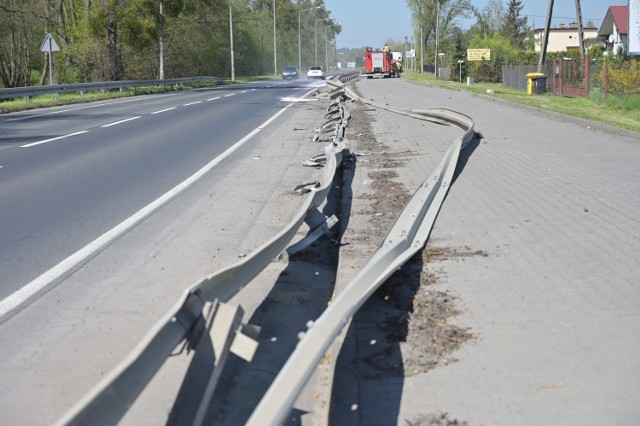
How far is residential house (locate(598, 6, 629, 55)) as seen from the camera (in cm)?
6942

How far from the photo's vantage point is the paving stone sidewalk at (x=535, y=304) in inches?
168

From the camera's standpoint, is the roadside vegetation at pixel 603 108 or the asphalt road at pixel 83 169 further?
the roadside vegetation at pixel 603 108

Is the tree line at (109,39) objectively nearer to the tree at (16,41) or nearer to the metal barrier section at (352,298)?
the tree at (16,41)

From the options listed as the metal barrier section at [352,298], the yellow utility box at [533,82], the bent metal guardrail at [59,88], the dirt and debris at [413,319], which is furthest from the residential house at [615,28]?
the dirt and debris at [413,319]

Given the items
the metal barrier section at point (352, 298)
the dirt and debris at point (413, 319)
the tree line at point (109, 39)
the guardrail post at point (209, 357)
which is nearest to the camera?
the metal barrier section at point (352, 298)

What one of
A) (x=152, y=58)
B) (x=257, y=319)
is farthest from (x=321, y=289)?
(x=152, y=58)

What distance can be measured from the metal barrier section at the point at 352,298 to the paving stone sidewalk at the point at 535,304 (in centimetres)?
27

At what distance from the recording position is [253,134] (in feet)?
64.2

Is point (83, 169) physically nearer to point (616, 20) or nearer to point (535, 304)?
point (535, 304)

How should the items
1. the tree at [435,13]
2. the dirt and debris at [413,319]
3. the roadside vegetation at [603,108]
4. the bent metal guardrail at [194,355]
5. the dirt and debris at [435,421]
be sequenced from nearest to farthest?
the bent metal guardrail at [194,355], the dirt and debris at [435,421], the dirt and debris at [413,319], the roadside vegetation at [603,108], the tree at [435,13]

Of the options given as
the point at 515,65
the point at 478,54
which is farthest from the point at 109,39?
the point at 478,54

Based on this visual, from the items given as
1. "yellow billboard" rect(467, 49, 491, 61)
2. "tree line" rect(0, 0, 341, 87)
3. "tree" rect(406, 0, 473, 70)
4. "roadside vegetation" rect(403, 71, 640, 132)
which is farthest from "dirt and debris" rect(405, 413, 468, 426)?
"tree" rect(406, 0, 473, 70)

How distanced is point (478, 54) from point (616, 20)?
1180 cm

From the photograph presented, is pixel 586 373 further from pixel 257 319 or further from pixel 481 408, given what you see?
pixel 257 319
